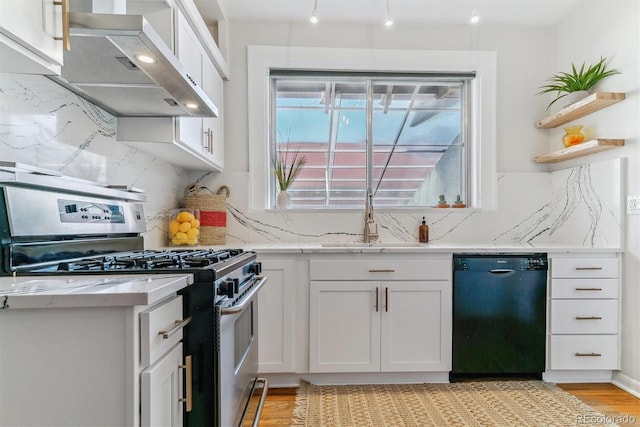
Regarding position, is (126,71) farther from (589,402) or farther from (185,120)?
(589,402)

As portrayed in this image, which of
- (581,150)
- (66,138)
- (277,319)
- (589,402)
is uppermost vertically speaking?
(581,150)

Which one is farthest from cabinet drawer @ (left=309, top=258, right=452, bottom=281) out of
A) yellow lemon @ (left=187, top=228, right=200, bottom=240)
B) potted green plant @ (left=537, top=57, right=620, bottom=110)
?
potted green plant @ (left=537, top=57, right=620, bottom=110)

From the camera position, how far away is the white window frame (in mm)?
2756

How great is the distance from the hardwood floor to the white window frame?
1308mm

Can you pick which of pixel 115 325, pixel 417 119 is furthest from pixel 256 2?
pixel 115 325

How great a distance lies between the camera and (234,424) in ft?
4.17

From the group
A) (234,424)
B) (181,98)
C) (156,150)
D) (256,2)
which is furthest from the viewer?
(256,2)

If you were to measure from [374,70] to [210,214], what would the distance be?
5.54ft

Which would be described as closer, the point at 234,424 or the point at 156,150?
the point at 234,424

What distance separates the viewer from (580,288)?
224 cm

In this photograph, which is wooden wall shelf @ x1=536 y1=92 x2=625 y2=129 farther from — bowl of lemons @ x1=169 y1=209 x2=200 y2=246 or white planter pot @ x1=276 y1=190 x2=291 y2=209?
bowl of lemons @ x1=169 y1=209 x2=200 y2=246

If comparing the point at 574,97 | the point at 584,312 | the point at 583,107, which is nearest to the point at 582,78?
the point at 574,97

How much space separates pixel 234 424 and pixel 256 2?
259 cm

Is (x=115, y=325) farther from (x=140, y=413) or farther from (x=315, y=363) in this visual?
(x=315, y=363)
